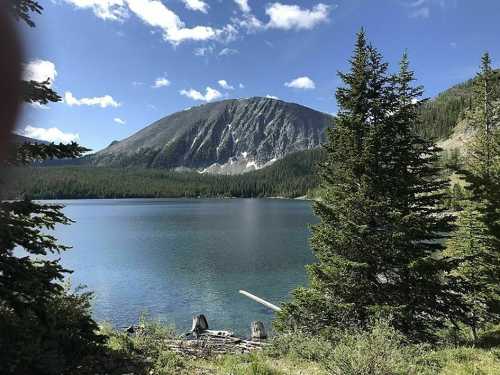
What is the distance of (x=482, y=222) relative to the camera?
17812 millimetres

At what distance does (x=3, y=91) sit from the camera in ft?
34.4

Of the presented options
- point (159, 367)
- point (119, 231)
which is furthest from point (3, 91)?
point (119, 231)

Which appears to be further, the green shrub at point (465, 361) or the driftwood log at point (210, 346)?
the driftwood log at point (210, 346)

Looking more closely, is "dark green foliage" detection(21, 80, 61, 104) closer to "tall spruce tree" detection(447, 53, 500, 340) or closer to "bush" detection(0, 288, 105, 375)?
"bush" detection(0, 288, 105, 375)

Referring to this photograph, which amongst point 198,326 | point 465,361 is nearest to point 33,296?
point 465,361

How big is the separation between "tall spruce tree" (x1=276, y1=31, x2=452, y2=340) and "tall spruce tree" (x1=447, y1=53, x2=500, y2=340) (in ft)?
5.79

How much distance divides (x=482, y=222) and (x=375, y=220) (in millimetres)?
5887

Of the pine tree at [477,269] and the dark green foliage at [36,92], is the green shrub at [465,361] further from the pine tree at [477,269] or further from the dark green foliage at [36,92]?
the dark green foliage at [36,92]

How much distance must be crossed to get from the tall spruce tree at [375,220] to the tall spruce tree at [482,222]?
1.76 meters

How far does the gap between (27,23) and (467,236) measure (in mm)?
21020

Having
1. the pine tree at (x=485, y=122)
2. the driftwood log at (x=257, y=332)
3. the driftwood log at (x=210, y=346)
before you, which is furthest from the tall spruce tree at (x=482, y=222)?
the driftwood log at (x=257, y=332)

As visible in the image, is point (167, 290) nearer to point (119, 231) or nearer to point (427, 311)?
point (427, 311)

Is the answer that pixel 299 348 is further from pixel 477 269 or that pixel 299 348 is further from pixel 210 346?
pixel 477 269

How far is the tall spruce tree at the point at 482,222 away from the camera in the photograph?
53.5ft
